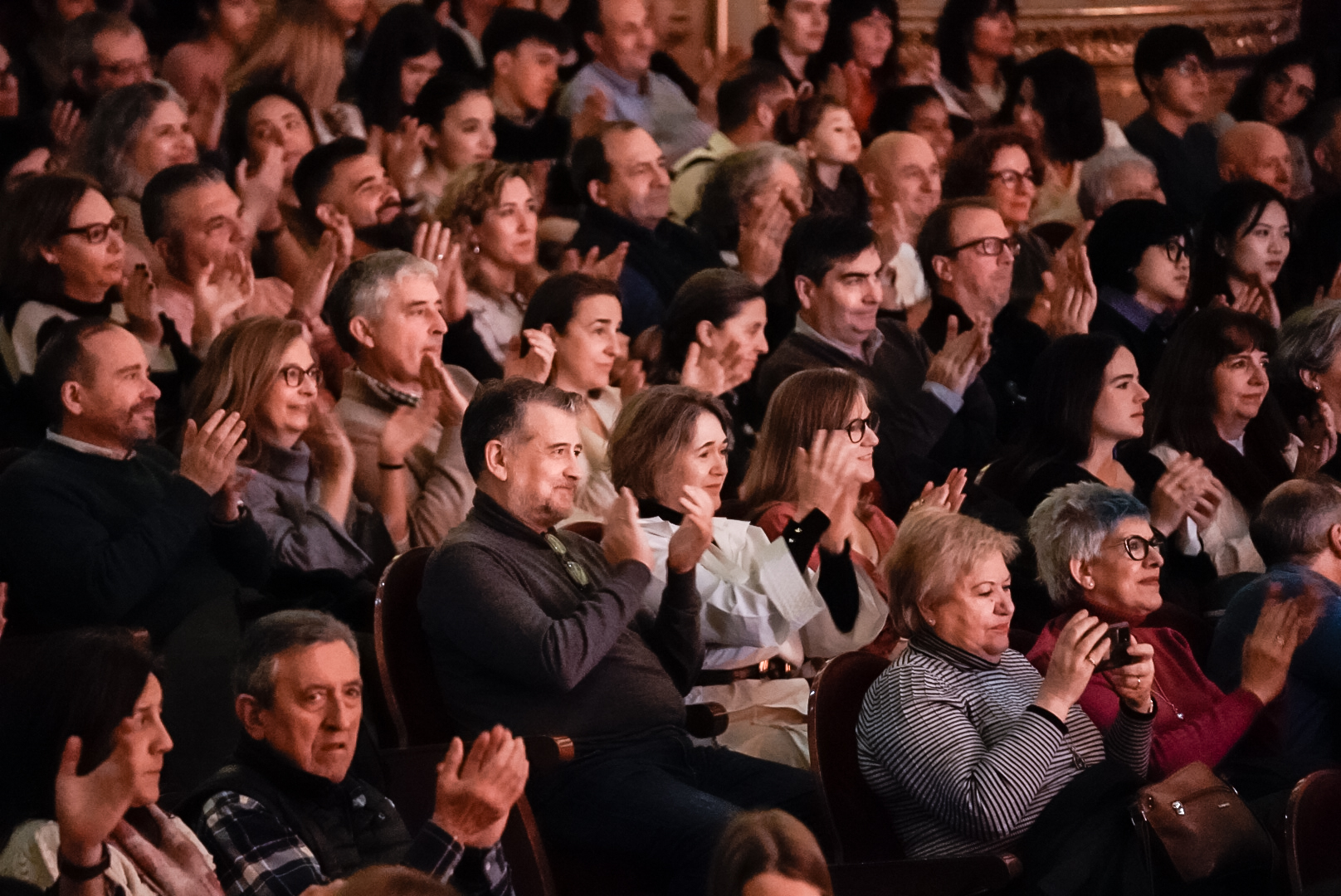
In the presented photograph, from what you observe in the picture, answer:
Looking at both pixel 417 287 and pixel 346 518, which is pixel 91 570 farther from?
pixel 417 287

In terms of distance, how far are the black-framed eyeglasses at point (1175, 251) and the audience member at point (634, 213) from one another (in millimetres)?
1022

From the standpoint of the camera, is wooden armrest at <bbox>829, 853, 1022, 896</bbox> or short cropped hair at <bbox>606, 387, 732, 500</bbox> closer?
wooden armrest at <bbox>829, 853, 1022, 896</bbox>

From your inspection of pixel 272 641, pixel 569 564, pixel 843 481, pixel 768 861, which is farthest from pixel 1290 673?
pixel 272 641

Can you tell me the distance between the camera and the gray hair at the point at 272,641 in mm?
2199

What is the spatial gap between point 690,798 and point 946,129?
3.20m

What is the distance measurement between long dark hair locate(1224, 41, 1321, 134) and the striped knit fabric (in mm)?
3553

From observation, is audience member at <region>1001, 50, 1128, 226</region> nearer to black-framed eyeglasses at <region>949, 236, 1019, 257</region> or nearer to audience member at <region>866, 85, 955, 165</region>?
audience member at <region>866, 85, 955, 165</region>

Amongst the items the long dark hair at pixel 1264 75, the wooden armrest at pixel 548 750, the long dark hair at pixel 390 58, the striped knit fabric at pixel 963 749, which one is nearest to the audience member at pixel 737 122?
the long dark hair at pixel 390 58

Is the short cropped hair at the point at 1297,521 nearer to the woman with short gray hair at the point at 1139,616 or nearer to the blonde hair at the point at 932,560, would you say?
the woman with short gray hair at the point at 1139,616

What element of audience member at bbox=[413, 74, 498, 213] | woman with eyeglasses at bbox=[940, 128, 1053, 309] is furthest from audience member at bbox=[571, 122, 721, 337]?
woman with eyeglasses at bbox=[940, 128, 1053, 309]

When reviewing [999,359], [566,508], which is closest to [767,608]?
[566,508]

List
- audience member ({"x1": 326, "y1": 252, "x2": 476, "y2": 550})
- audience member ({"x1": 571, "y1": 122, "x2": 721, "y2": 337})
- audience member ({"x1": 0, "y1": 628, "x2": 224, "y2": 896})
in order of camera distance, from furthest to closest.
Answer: audience member ({"x1": 571, "y1": 122, "x2": 721, "y2": 337}) < audience member ({"x1": 326, "y1": 252, "x2": 476, "y2": 550}) < audience member ({"x1": 0, "y1": 628, "x2": 224, "y2": 896})

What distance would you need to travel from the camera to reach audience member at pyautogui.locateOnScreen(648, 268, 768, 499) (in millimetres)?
3529

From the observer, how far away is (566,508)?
2.63m
